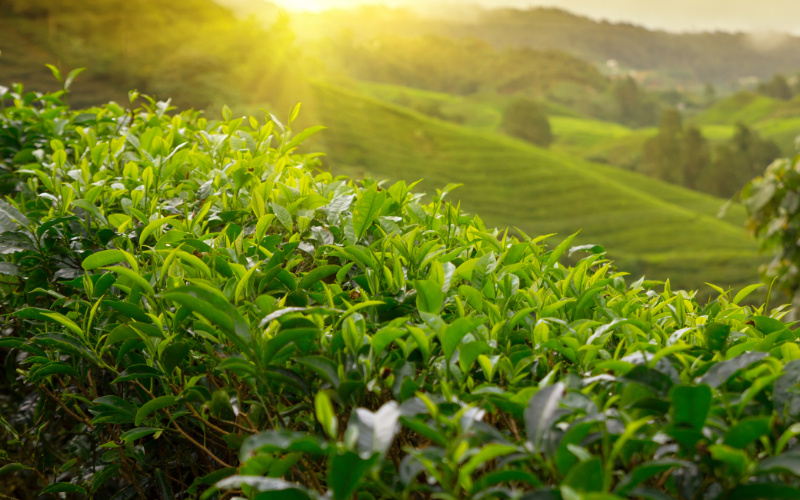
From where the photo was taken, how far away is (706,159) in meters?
42.4

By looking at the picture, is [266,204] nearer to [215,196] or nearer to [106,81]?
[215,196]

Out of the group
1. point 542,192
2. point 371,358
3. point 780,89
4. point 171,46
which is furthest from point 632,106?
point 371,358

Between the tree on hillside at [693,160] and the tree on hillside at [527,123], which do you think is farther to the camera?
the tree on hillside at [527,123]

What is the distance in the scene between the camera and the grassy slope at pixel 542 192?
1964 cm

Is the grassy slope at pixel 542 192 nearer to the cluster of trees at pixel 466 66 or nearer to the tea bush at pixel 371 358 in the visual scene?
the tea bush at pixel 371 358

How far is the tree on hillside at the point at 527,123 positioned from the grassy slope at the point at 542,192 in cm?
1796

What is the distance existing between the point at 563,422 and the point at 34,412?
69.1 inches

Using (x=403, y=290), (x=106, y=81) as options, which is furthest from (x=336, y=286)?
(x=106, y=81)

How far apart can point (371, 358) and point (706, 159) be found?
4858 centimetres

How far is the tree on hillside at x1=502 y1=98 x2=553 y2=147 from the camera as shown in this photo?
1951 inches

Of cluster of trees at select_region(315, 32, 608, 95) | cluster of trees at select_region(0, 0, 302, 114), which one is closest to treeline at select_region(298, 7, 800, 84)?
cluster of trees at select_region(315, 32, 608, 95)

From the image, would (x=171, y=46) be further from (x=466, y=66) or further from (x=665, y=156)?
(x=466, y=66)

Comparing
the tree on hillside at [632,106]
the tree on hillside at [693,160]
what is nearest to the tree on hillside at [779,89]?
the tree on hillside at [632,106]

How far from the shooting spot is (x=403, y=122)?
95.9ft
